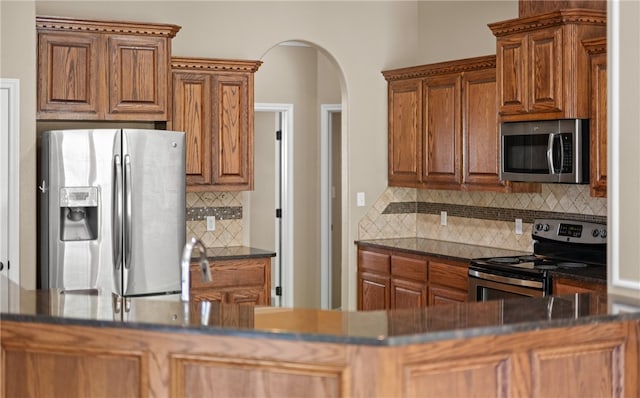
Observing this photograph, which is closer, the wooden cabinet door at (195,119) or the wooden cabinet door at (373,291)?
the wooden cabinet door at (195,119)

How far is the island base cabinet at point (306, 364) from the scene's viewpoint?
2.77 m

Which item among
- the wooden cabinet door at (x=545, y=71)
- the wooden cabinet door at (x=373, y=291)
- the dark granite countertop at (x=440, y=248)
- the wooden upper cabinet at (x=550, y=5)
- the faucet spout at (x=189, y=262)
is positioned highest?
the wooden upper cabinet at (x=550, y=5)

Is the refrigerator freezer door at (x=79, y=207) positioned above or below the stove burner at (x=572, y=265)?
above

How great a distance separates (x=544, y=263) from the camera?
5508 mm

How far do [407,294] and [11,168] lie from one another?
113 inches

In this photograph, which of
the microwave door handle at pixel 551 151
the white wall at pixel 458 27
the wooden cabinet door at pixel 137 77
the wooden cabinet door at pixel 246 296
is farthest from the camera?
the white wall at pixel 458 27

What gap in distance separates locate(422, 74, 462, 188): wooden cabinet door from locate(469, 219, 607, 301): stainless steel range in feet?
2.84

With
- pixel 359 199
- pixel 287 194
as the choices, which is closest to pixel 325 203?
pixel 287 194

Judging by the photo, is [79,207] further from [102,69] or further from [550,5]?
[550,5]

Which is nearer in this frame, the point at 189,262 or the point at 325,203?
the point at 189,262

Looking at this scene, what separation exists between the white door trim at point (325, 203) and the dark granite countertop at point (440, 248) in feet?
5.12

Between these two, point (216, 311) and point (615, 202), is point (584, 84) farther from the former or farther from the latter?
point (216, 311)

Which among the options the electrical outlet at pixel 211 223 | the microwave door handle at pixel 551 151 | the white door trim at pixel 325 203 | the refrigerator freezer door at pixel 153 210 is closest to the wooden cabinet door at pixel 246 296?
the refrigerator freezer door at pixel 153 210

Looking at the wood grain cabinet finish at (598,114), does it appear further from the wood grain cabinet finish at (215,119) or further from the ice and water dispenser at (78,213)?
the ice and water dispenser at (78,213)
